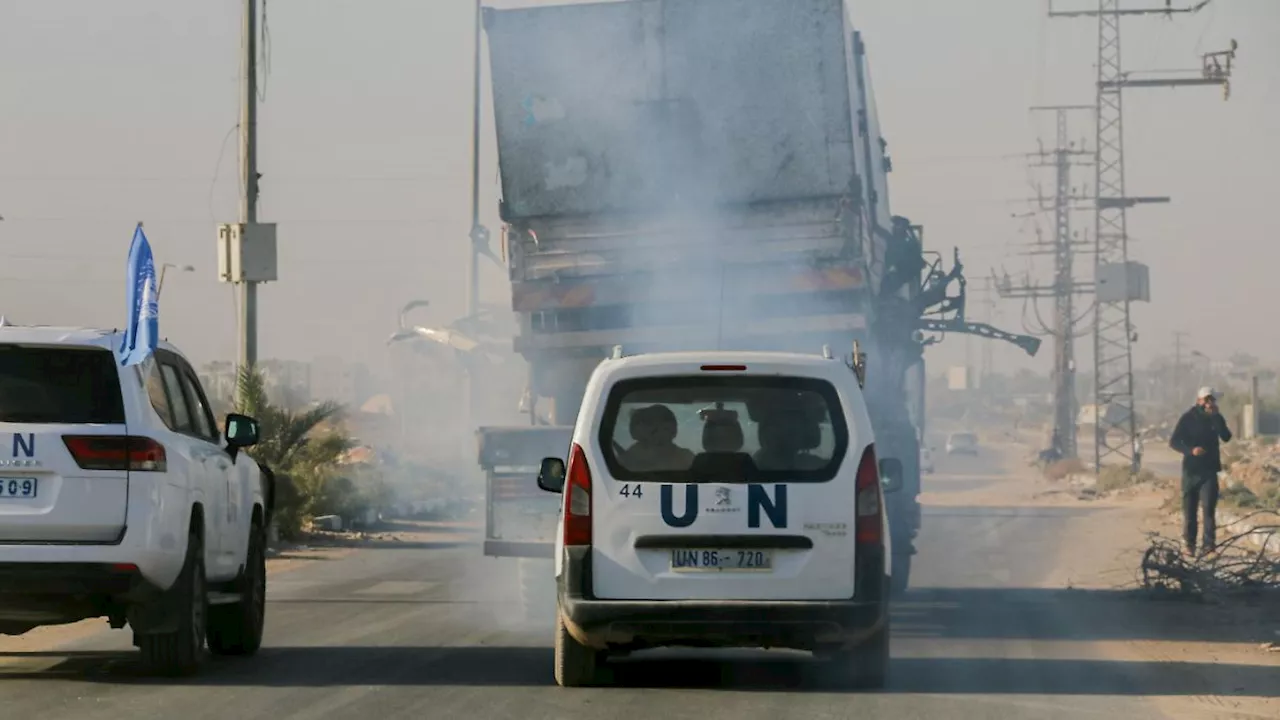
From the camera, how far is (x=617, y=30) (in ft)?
55.2

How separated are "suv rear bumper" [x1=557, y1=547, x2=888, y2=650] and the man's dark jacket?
12.5 metres

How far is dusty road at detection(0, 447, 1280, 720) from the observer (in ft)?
33.1

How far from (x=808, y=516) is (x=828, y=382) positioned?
688mm

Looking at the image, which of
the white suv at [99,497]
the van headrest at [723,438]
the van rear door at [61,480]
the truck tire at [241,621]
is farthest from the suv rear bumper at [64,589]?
the van headrest at [723,438]

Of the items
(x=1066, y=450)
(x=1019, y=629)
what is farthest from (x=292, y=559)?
(x=1066, y=450)

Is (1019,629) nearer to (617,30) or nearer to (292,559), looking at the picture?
(617,30)

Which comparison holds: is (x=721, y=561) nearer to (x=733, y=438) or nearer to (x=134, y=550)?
(x=733, y=438)

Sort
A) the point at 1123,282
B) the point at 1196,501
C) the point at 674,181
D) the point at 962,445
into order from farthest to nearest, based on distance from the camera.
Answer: the point at 962,445
the point at 1123,282
the point at 1196,501
the point at 674,181

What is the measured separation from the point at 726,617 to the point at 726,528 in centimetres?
43

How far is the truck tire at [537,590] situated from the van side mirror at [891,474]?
4387 millimetres

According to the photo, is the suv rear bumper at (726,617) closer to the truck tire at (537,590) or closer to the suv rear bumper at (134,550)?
the suv rear bumper at (134,550)

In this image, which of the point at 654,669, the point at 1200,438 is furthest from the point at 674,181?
the point at 1200,438

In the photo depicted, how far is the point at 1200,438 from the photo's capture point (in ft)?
72.8

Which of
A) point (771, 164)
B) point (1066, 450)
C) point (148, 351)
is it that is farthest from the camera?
point (1066, 450)
